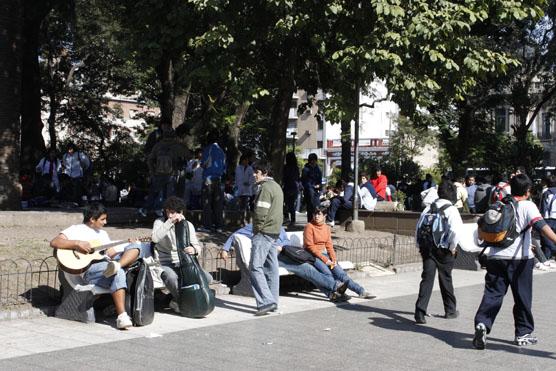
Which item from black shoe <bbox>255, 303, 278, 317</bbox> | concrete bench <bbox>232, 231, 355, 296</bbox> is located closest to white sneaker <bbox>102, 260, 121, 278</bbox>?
black shoe <bbox>255, 303, 278, 317</bbox>

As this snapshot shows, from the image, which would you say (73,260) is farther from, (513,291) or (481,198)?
(481,198)

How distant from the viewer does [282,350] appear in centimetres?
734

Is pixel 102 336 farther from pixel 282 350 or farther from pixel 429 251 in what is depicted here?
pixel 429 251

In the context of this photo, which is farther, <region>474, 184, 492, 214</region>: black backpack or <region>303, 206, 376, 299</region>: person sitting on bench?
<region>474, 184, 492, 214</region>: black backpack

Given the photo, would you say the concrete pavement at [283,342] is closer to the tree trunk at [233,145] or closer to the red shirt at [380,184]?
the red shirt at [380,184]

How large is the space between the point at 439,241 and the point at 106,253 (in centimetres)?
396

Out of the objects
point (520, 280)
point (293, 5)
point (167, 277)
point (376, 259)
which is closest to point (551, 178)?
point (376, 259)

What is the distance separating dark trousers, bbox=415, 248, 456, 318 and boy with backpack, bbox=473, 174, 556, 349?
1.35m

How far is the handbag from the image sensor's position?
34.1 ft

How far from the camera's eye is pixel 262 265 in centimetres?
931

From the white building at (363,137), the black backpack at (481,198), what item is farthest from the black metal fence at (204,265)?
the white building at (363,137)

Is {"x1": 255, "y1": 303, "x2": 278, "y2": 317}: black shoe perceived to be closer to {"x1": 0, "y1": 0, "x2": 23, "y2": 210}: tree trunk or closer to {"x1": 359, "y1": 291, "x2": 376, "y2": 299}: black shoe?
{"x1": 359, "y1": 291, "x2": 376, "y2": 299}: black shoe

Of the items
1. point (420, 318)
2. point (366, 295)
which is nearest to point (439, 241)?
point (420, 318)

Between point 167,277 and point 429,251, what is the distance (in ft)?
10.5
